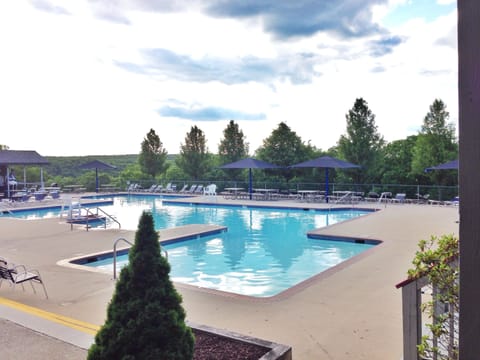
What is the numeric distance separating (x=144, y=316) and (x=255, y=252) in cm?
774

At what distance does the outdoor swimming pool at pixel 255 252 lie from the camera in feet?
26.3

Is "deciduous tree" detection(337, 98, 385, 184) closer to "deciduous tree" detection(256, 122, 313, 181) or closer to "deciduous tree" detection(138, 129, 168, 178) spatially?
"deciduous tree" detection(256, 122, 313, 181)

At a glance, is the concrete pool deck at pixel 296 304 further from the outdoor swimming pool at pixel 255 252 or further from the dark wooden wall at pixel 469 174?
the dark wooden wall at pixel 469 174

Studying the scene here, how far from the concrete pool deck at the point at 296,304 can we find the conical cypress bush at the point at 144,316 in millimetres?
1154

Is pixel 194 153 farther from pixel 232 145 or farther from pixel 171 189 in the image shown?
pixel 171 189

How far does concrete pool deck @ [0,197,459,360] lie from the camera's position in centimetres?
398

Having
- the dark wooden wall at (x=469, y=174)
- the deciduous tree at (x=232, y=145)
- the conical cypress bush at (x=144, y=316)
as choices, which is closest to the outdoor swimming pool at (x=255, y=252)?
the conical cypress bush at (x=144, y=316)

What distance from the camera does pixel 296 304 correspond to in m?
5.23

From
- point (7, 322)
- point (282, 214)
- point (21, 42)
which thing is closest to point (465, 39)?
point (7, 322)

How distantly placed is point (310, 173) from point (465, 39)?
22.9m

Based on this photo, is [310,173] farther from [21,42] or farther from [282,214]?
[21,42]

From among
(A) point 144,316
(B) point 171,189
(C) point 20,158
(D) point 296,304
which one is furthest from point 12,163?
(A) point 144,316

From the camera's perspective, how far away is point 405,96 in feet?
54.2

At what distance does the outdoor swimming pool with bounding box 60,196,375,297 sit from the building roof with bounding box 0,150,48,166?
10.0 m
